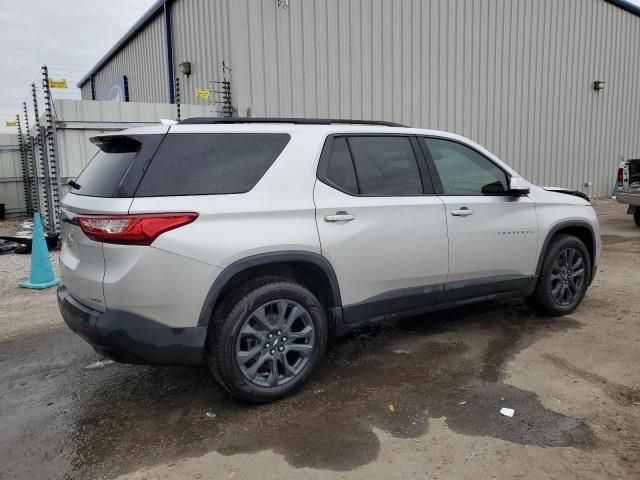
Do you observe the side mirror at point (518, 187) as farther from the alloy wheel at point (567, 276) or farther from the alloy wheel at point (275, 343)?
the alloy wheel at point (275, 343)

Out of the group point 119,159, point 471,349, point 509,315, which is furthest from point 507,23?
point 119,159

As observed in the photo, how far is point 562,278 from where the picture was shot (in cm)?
475

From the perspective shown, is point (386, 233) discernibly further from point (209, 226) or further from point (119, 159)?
point (119, 159)

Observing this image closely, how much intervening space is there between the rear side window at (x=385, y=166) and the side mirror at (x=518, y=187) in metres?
0.87

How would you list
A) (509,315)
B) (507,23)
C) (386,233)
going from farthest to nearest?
(507,23), (509,315), (386,233)

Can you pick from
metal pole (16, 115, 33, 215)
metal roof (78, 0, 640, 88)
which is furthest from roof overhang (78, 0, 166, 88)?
metal pole (16, 115, 33, 215)

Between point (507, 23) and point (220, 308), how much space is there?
1329 centimetres

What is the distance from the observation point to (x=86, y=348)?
4.34 meters

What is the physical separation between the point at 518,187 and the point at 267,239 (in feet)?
7.40

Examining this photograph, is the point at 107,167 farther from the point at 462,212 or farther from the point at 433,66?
the point at 433,66

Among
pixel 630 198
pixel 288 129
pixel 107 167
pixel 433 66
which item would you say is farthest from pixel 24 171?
pixel 630 198

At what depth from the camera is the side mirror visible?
420 cm

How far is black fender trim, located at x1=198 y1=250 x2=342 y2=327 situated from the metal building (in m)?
6.97

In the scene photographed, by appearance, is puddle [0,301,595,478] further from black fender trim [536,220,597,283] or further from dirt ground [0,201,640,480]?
black fender trim [536,220,597,283]
